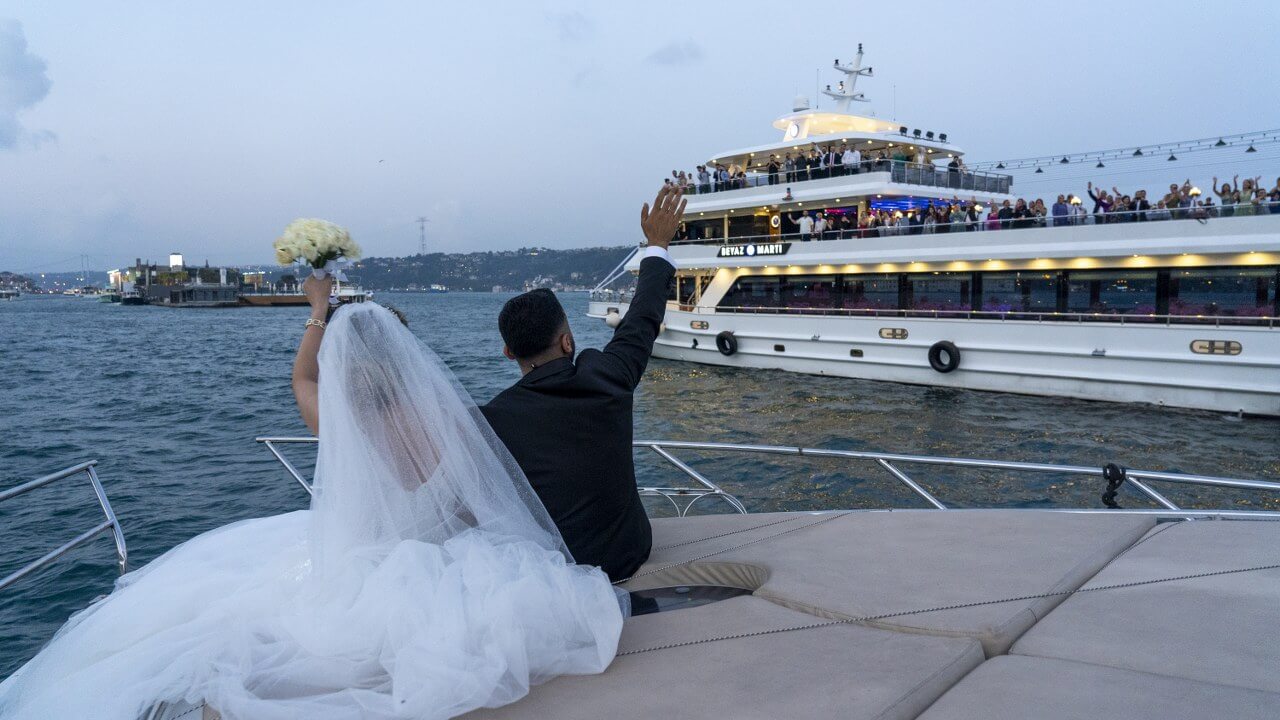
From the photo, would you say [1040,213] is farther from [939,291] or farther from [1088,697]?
Answer: [1088,697]

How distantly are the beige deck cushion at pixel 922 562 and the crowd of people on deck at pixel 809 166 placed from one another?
19.5 meters

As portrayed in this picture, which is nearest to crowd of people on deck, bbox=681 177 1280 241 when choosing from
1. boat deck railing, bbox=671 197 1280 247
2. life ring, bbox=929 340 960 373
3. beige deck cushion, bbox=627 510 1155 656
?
boat deck railing, bbox=671 197 1280 247

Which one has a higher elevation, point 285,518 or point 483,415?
point 483,415

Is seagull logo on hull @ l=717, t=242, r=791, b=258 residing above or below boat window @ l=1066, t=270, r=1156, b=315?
above

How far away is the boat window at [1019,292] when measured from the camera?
690 inches

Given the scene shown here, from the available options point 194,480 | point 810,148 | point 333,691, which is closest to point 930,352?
point 810,148

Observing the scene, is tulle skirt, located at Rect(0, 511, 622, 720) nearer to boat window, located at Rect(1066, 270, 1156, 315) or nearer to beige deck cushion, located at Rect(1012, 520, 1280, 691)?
beige deck cushion, located at Rect(1012, 520, 1280, 691)

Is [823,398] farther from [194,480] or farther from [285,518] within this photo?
[285,518]

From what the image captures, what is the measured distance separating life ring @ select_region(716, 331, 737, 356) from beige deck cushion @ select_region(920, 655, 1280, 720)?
2064 centimetres

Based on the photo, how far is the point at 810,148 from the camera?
2452 cm

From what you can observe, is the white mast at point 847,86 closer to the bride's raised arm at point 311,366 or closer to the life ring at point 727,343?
the life ring at point 727,343

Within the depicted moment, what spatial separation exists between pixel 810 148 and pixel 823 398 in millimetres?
9717

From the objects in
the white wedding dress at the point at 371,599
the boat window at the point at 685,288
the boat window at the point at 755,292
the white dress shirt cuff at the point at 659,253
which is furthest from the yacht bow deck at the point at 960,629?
the boat window at the point at 685,288

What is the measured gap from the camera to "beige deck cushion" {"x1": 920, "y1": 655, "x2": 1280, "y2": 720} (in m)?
1.67
